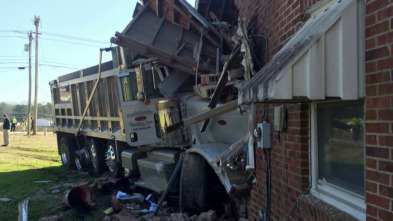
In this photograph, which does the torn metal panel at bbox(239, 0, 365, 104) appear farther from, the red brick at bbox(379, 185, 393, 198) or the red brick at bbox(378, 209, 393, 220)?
the red brick at bbox(378, 209, 393, 220)

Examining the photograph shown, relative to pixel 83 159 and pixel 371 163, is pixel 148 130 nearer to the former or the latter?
pixel 83 159

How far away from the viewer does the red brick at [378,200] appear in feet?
6.32

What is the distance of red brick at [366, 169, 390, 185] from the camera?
1.93 m

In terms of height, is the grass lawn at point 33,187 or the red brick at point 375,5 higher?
the red brick at point 375,5

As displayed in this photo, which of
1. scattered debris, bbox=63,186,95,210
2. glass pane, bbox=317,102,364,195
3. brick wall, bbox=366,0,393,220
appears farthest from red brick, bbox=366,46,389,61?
scattered debris, bbox=63,186,95,210

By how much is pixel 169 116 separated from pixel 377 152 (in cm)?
481

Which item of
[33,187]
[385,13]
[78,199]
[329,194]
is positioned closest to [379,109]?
[385,13]

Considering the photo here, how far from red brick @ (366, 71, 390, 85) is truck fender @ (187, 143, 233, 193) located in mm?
2597

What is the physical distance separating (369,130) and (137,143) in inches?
233

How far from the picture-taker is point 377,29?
2.01m

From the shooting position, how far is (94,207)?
6.81 meters

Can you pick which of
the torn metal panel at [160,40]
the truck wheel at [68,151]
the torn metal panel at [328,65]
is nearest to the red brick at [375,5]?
the torn metal panel at [328,65]

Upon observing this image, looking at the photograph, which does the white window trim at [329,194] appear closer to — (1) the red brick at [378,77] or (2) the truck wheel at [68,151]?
(1) the red brick at [378,77]

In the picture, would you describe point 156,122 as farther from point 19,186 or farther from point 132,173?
point 19,186
